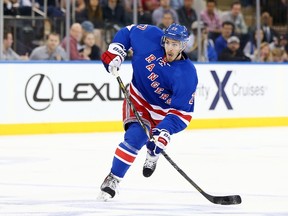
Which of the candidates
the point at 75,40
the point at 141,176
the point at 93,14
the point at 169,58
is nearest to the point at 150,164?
the point at 169,58

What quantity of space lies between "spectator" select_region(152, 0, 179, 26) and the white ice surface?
5.80 feet

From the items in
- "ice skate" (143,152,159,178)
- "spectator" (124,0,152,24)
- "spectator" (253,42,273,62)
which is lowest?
"spectator" (253,42,273,62)

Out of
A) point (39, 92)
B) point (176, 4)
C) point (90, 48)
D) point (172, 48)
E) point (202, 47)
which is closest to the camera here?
point (172, 48)

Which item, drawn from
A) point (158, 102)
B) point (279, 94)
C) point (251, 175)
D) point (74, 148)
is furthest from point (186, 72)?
point (279, 94)

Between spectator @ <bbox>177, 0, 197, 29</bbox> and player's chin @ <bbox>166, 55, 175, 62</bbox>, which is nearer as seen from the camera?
player's chin @ <bbox>166, 55, 175, 62</bbox>

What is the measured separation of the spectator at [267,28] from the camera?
45.1 ft

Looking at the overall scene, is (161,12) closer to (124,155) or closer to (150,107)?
(150,107)

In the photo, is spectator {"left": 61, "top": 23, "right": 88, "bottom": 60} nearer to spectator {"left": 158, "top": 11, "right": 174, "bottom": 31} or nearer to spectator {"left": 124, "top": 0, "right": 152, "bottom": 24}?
spectator {"left": 124, "top": 0, "right": 152, "bottom": 24}

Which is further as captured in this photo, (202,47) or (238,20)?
(238,20)

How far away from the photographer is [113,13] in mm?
12227

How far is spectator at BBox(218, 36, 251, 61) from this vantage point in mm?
13283

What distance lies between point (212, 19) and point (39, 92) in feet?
9.72

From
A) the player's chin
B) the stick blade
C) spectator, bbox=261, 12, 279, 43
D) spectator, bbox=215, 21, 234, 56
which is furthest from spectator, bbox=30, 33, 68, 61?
the stick blade

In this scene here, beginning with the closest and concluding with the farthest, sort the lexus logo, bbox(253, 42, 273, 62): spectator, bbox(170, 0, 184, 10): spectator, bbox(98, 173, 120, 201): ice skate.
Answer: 1. bbox(98, 173, 120, 201): ice skate
2. the lexus logo
3. bbox(170, 0, 184, 10): spectator
4. bbox(253, 42, 273, 62): spectator
